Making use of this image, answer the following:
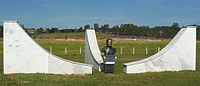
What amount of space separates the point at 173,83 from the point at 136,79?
141cm

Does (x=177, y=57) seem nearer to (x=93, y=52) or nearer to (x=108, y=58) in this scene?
(x=108, y=58)

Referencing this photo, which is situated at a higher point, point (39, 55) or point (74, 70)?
point (39, 55)

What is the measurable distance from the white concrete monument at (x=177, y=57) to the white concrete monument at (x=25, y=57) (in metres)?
2.95

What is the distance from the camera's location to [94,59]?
13578mm

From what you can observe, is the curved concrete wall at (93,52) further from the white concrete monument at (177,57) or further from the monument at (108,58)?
the white concrete monument at (177,57)

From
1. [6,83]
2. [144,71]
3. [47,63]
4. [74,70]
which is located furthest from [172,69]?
[6,83]

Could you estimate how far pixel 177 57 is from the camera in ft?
37.4

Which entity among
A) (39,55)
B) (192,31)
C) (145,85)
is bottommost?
(145,85)

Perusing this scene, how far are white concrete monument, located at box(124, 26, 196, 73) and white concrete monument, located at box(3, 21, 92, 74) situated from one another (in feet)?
9.67

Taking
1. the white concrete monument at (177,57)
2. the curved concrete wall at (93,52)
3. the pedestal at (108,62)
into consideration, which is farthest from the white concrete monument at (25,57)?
the white concrete monument at (177,57)

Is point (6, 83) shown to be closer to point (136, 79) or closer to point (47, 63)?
point (47, 63)

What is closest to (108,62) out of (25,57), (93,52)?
(93,52)

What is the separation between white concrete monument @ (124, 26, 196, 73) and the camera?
36.5 feet

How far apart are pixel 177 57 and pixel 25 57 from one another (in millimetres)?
6779
